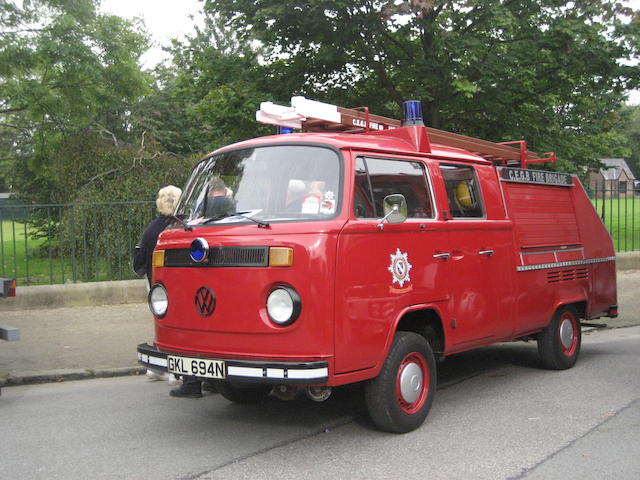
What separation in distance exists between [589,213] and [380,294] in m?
4.20

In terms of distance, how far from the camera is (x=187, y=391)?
6.18 m

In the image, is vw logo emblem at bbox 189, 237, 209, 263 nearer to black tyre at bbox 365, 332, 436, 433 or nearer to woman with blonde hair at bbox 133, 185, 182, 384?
black tyre at bbox 365, 332, 436, 433

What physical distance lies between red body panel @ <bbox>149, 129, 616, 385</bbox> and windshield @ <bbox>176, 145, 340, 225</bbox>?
0.11m

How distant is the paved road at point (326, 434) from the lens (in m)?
4.38

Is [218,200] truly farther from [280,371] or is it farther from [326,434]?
[326,434]

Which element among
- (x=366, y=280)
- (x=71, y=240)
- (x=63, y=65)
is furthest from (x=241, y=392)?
(x=63, y=65)

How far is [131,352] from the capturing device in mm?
8031

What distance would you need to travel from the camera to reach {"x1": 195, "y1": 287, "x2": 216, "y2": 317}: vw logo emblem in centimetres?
477

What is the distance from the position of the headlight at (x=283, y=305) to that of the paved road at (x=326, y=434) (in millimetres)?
934

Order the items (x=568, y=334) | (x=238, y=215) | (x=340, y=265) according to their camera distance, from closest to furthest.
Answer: (x=340, y=265)
(x=238, y=215)
(x=568, y=334)

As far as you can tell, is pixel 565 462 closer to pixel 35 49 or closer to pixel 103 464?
pixel 103 464

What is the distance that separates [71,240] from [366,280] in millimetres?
7297

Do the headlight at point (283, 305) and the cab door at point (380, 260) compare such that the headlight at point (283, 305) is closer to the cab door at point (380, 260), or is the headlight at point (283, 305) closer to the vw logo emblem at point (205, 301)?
the cab door at point (380, 260)

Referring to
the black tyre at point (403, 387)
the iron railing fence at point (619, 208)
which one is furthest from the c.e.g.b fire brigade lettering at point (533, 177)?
the iron railing fence at point (619, 208)
